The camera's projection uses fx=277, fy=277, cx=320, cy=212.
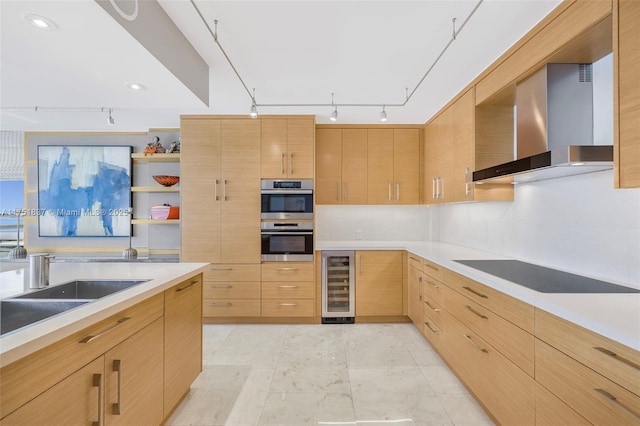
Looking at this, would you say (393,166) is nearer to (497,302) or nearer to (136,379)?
(497,302)

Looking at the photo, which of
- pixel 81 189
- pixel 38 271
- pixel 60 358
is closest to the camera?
pixel 60 358

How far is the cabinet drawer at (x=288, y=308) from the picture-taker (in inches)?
134

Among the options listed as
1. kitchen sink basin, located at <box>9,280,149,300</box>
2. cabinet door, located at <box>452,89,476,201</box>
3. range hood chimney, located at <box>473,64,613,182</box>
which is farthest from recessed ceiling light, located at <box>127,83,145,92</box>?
cabinet door, located at <box>452,89,476,201</box>

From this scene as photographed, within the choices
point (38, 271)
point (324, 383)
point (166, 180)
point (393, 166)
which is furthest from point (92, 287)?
point (393, 166)

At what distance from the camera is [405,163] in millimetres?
3865

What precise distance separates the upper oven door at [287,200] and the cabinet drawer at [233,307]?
3.53 ft

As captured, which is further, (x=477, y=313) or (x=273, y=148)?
(x=273, y=148)

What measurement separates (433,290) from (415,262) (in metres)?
0.53

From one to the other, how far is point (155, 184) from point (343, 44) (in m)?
3.21

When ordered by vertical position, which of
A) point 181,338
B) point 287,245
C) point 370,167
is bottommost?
point 181,338

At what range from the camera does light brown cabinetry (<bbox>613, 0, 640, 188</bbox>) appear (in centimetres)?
121

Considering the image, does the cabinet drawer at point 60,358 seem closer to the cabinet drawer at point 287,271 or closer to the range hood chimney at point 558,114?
the cabinet drawer at point 287,271

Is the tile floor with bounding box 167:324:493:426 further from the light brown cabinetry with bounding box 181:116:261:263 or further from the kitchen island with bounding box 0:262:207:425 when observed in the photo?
the light brown cabinetry with bounding box 181:116:261:263

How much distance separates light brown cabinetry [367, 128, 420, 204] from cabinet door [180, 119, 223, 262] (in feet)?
6.65
